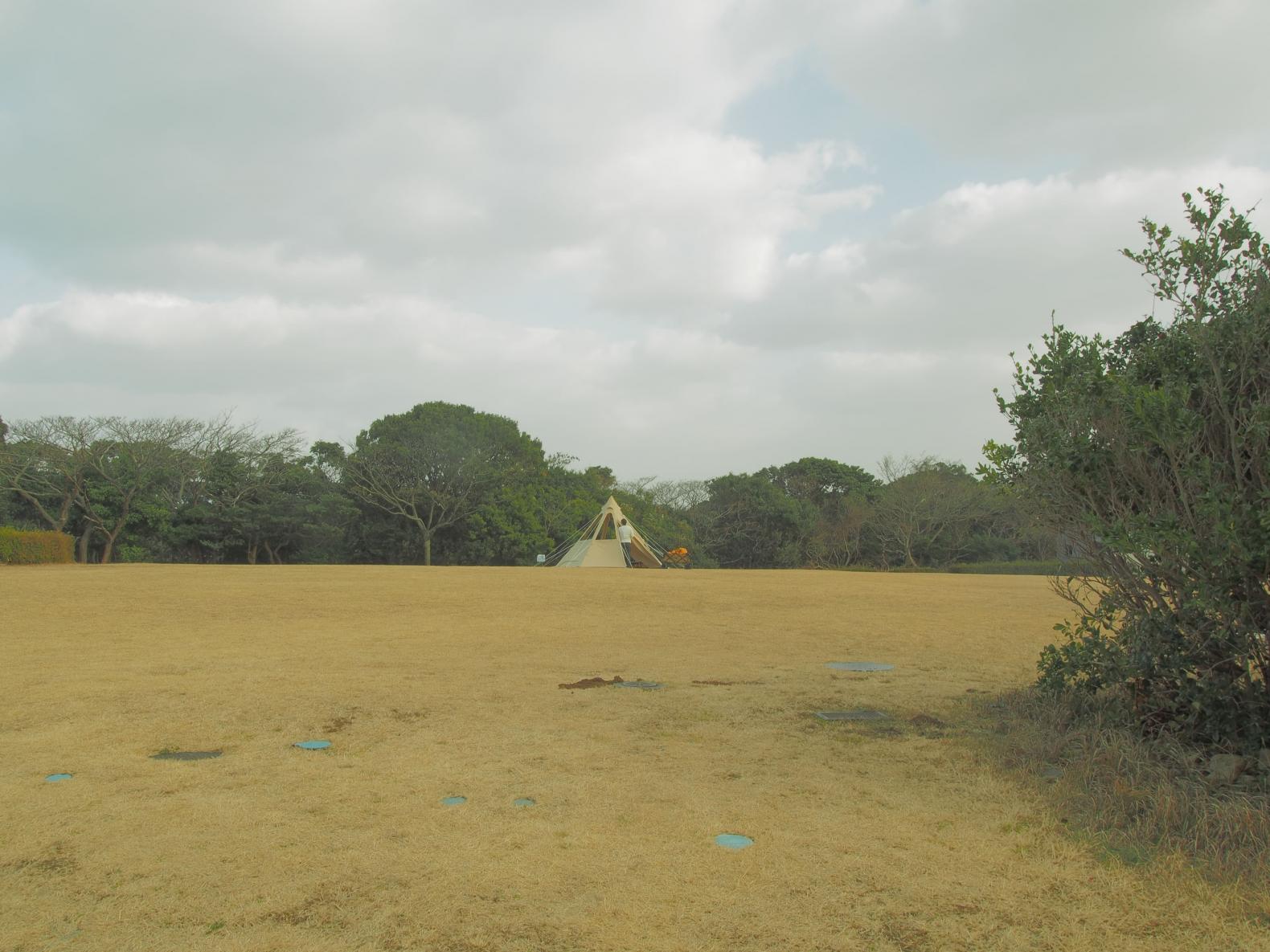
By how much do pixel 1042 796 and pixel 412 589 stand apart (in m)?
12.4

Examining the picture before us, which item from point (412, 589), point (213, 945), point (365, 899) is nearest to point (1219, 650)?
point (365, 899)

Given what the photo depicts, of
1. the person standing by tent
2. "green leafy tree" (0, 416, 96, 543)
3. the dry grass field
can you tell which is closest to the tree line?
"green leafy tree" (0, 416, 96, 543)

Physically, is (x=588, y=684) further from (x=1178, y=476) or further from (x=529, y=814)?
(x=1178, y=476)

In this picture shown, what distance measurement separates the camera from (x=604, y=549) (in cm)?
3077

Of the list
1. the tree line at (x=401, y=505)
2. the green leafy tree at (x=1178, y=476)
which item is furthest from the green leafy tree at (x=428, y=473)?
the green leafy tree at (x=1178, y=476)

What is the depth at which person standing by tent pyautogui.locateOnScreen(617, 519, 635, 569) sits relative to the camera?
3042 cm

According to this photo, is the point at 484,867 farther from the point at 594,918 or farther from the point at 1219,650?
the point at 1219,650

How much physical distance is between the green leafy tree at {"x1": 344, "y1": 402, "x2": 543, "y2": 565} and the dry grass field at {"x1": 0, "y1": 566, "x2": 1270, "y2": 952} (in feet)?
80.8

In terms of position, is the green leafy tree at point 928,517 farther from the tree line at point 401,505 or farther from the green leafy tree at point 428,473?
the green leafy tree at point 428,473

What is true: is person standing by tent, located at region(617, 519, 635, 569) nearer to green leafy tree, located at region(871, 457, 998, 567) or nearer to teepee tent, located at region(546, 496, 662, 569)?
teepee tent, located at region(546, 496, 662, 569)

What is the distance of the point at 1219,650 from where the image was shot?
4316 mm

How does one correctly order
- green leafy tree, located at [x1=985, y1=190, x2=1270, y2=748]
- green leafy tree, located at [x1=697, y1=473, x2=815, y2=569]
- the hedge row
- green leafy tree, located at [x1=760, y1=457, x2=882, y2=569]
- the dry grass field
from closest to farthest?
the dry grass field < green leafy tree, located at [x1=985, y1=190, x2=1270, y2=748] < the hedge row < green leafy tree, located at [x1=760, y1=457, x2=882, y2=569] < green leafy tree, located at [x1=697, y1=473, x2=815, y2=569]

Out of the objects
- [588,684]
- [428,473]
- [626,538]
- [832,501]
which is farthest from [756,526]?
[588,684]

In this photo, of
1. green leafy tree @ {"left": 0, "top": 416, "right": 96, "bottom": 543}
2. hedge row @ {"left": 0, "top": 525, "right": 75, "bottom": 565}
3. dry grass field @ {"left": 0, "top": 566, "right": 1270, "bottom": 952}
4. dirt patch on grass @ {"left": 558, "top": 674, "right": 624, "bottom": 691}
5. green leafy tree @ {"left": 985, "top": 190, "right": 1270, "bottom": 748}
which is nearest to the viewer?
dry grass field @ {"left": 0, "top": 566, "right": 1270, "bottom": 952}
